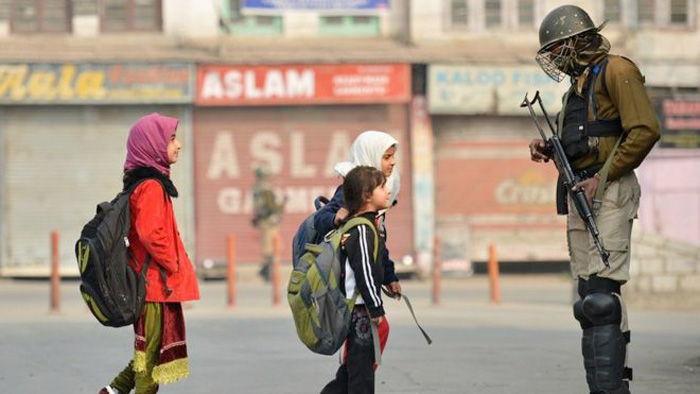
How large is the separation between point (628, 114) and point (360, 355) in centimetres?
162

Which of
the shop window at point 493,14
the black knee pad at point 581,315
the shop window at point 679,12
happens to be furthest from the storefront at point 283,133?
the black knee pad at point 581,315

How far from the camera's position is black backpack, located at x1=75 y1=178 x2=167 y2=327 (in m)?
7.10

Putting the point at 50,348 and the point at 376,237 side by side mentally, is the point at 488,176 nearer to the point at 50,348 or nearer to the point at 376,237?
the point at 50,348

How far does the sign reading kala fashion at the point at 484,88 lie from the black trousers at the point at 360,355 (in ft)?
65.3

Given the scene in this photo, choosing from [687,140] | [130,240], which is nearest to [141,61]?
[687,140]

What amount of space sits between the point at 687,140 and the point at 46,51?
11.2 m

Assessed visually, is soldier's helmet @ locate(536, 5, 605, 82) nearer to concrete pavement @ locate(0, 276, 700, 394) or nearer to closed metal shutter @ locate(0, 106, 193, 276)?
concrete pavement @ locate(0, 276, 700, 394)

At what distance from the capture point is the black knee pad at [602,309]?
6.89m

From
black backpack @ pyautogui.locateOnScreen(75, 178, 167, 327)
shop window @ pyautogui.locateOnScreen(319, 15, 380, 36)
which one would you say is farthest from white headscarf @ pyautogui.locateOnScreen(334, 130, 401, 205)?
shop window @ pyautogui.locateOnScreen(319, 15, 380, 36)

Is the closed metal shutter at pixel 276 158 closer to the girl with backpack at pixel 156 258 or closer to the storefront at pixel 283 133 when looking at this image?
the storefront at pixel 283 133

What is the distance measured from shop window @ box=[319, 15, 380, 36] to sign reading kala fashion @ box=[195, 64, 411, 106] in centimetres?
82

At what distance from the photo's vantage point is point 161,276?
730 centimetres

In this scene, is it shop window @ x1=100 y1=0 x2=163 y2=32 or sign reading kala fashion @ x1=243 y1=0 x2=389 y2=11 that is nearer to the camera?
sign reading kala fashion @ x1=243 y1=0 x2=389 y2=11

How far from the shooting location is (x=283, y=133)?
26.6m
